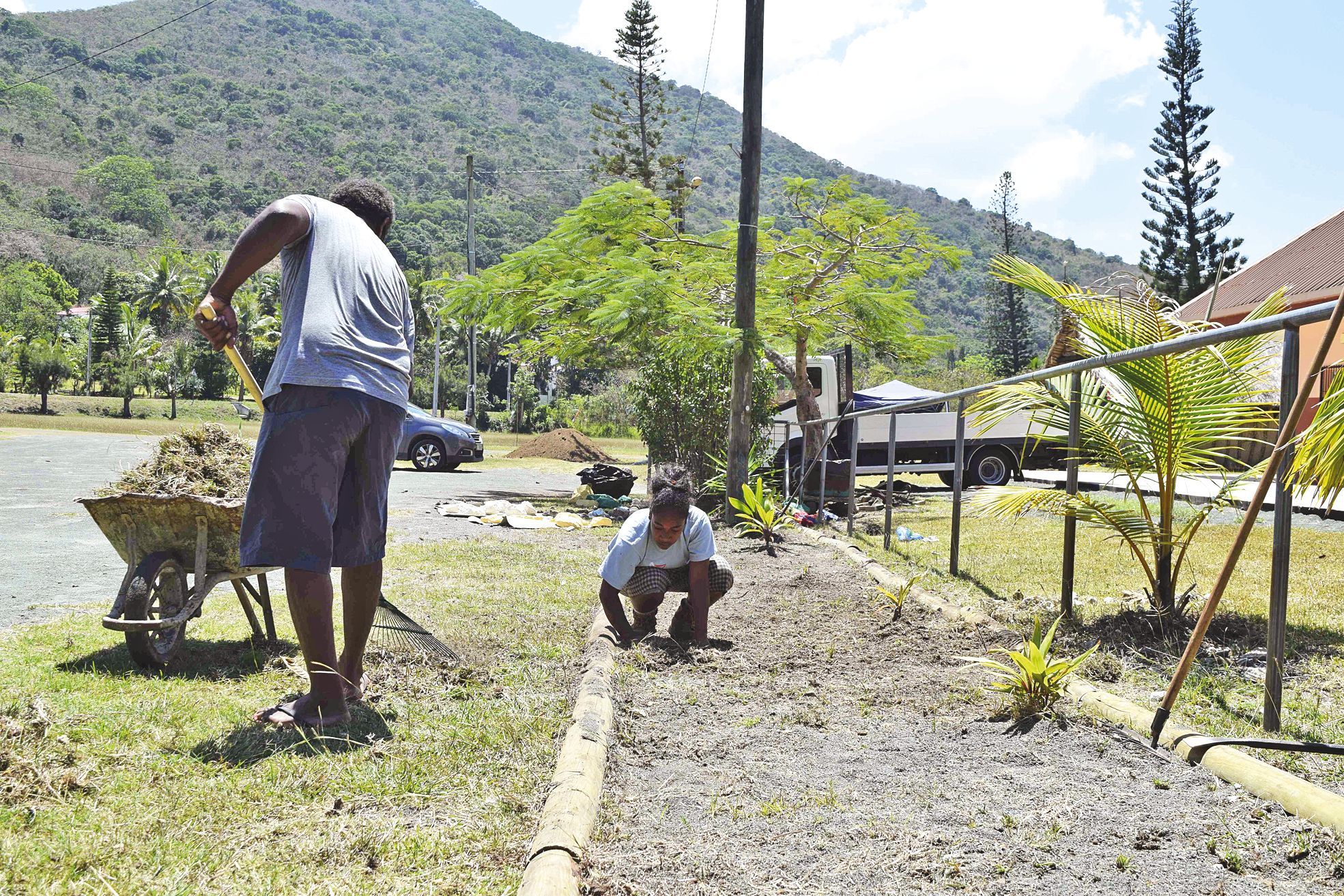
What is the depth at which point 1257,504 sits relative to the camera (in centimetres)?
284

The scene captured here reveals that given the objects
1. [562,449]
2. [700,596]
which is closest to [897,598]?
[700,596]

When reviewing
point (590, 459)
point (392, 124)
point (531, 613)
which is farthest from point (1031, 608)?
point (392, 124)

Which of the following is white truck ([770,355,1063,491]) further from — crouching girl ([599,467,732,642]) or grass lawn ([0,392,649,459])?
crouching girl ([599,467,732,642])

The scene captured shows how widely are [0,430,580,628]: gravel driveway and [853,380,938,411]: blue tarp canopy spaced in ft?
18.3

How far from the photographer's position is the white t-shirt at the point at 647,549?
4965mm

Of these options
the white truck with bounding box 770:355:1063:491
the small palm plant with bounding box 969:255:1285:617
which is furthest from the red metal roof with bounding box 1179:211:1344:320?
the small palm plant with bounding box 969:255:1285:617

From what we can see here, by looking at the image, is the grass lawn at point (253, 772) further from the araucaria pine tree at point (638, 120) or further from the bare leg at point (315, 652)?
the araucaria pine tree at point (638, 120)

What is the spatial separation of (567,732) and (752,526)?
262 inches

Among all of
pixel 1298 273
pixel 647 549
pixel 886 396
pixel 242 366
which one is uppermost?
pixel 1298 273

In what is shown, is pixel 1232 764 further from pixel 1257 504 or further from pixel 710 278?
pixel 710 278

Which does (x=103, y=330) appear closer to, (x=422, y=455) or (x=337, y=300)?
(x=422, y=455)

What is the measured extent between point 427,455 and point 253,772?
19.3m

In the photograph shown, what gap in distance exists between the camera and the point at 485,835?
8.28ft


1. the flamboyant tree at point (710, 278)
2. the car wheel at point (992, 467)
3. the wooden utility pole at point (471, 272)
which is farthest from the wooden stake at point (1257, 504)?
the wooden utility pole at point (471, 272)
